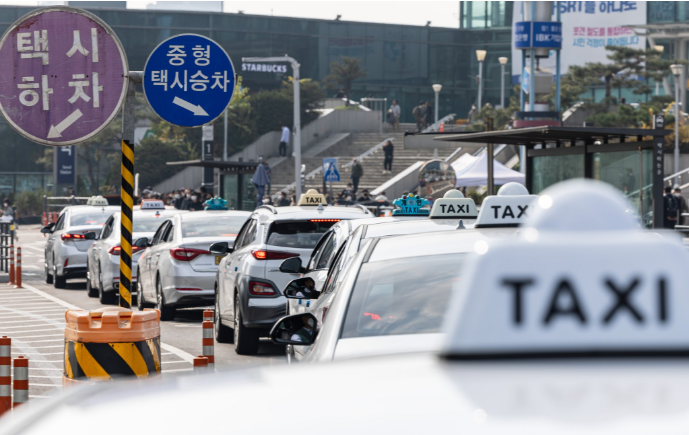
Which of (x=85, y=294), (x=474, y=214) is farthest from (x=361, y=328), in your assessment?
(x=85, y=294)

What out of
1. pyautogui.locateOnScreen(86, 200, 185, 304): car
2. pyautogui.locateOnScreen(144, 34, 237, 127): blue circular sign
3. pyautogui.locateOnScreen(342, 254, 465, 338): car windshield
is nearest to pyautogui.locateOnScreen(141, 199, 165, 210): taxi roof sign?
pyautogui.locateOnScreen(86, 200, 185, 304): car

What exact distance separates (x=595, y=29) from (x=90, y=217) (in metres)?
55.3

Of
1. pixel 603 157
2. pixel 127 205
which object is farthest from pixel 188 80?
pixel 603 157

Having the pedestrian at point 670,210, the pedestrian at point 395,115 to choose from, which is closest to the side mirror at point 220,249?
the pedestrian at point 670,210

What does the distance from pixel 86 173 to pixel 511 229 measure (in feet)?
213

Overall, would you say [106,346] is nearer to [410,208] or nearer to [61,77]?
[61,77]

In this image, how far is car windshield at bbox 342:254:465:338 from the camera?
4.04 meters

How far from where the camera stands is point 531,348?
1.44 meters

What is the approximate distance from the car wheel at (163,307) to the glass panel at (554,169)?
6.75 metres

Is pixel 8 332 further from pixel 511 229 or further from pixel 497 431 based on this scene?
pixel 497 431

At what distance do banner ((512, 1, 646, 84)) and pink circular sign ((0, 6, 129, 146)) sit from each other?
63213 millimetres

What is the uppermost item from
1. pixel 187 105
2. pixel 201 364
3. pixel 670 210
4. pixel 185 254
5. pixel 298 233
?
pixel 187 105

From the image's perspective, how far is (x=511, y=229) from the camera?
199 inches

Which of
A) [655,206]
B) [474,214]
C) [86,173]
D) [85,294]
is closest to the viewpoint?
[474,214]
